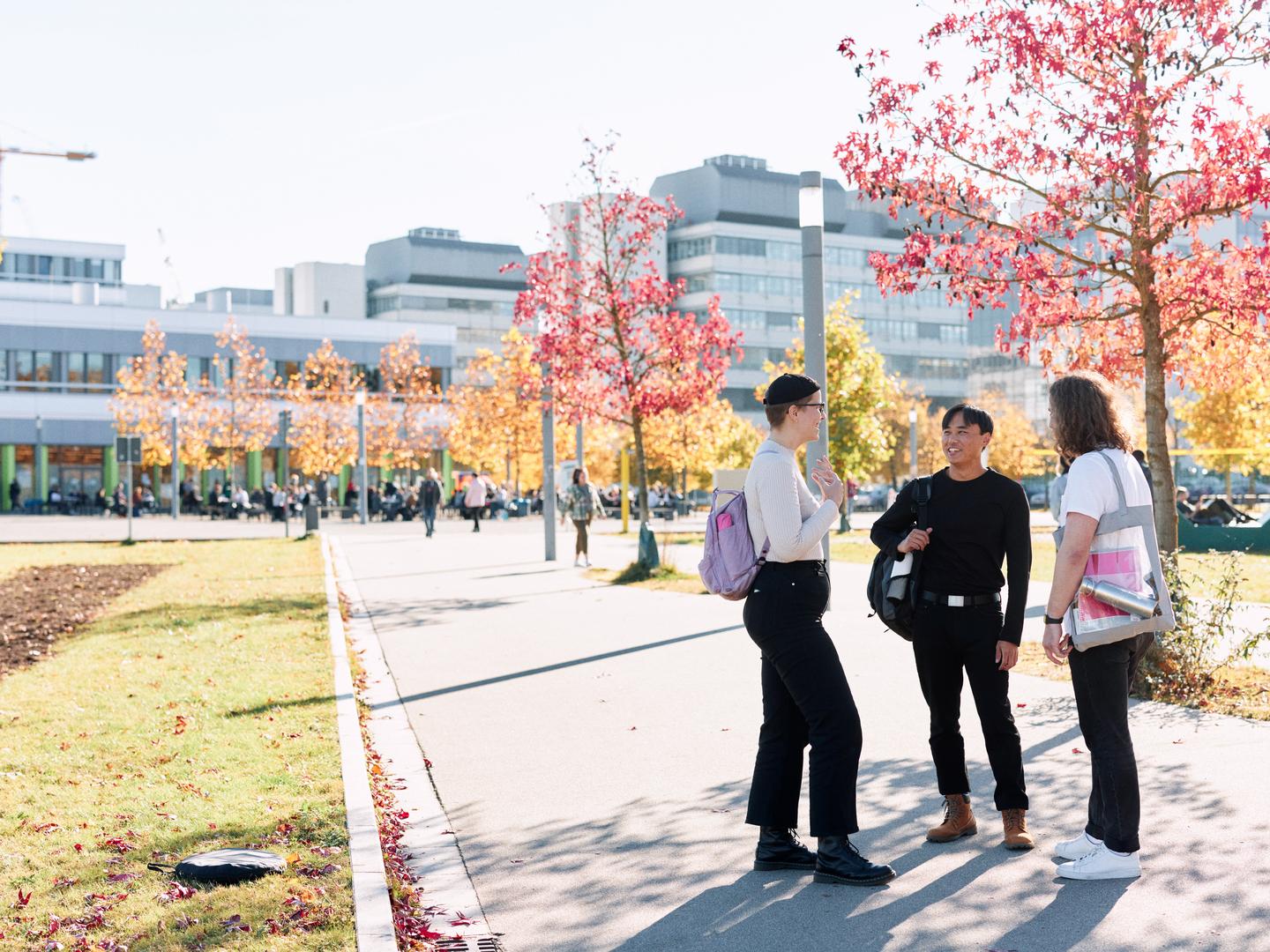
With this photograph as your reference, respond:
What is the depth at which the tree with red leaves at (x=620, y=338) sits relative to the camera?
2308 centimetres

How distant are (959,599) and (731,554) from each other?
0.94m

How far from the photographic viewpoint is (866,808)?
21.9ft

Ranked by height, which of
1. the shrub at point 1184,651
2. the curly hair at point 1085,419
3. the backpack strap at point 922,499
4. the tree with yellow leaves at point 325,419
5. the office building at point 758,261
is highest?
the office building at point 758,261

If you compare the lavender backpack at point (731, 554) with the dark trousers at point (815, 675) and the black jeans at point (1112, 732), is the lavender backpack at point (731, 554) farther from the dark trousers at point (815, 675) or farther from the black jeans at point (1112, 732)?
the black jeans at point (1112, 732)

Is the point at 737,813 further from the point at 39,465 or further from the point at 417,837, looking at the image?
the point at 39,465

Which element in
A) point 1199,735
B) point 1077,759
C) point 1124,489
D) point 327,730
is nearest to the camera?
point 1124,489

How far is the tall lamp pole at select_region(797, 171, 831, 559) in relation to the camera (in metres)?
15.1

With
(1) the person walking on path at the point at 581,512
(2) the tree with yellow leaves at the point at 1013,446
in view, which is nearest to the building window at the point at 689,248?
(2) the tree with yellow leaves at the point at 1013,446

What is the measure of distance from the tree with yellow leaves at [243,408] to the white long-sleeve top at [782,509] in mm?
65321

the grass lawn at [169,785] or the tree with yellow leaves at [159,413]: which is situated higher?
the tree with yellow leaves at [159,413]

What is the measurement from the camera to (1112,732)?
213 inches

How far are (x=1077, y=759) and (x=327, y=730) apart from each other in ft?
14.0

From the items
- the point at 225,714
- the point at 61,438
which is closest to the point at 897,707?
the point at 225,714

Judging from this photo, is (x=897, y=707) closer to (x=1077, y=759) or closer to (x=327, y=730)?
(x=1077, y=759)
